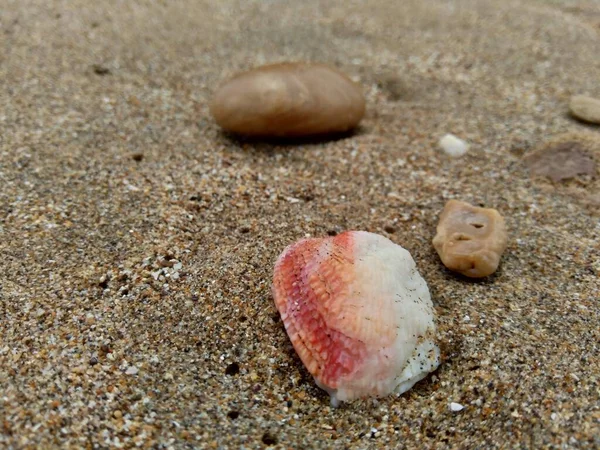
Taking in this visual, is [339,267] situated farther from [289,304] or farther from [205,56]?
[205,56]

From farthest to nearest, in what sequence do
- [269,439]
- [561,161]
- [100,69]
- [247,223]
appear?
[100,69]
[561,161]
[247,223]
[269,439]

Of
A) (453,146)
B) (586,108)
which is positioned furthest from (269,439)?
(586,108)

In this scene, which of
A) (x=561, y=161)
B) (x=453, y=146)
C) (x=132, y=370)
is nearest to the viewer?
(x=132, y=370)

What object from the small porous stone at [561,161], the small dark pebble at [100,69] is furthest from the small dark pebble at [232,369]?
the small dark pebble at [100,69]

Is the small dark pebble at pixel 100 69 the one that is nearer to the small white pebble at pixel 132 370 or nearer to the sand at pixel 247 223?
the sand at pixel 247 223

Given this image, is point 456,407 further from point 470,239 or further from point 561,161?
point 561,161

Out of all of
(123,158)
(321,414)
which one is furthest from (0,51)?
(321,414)
